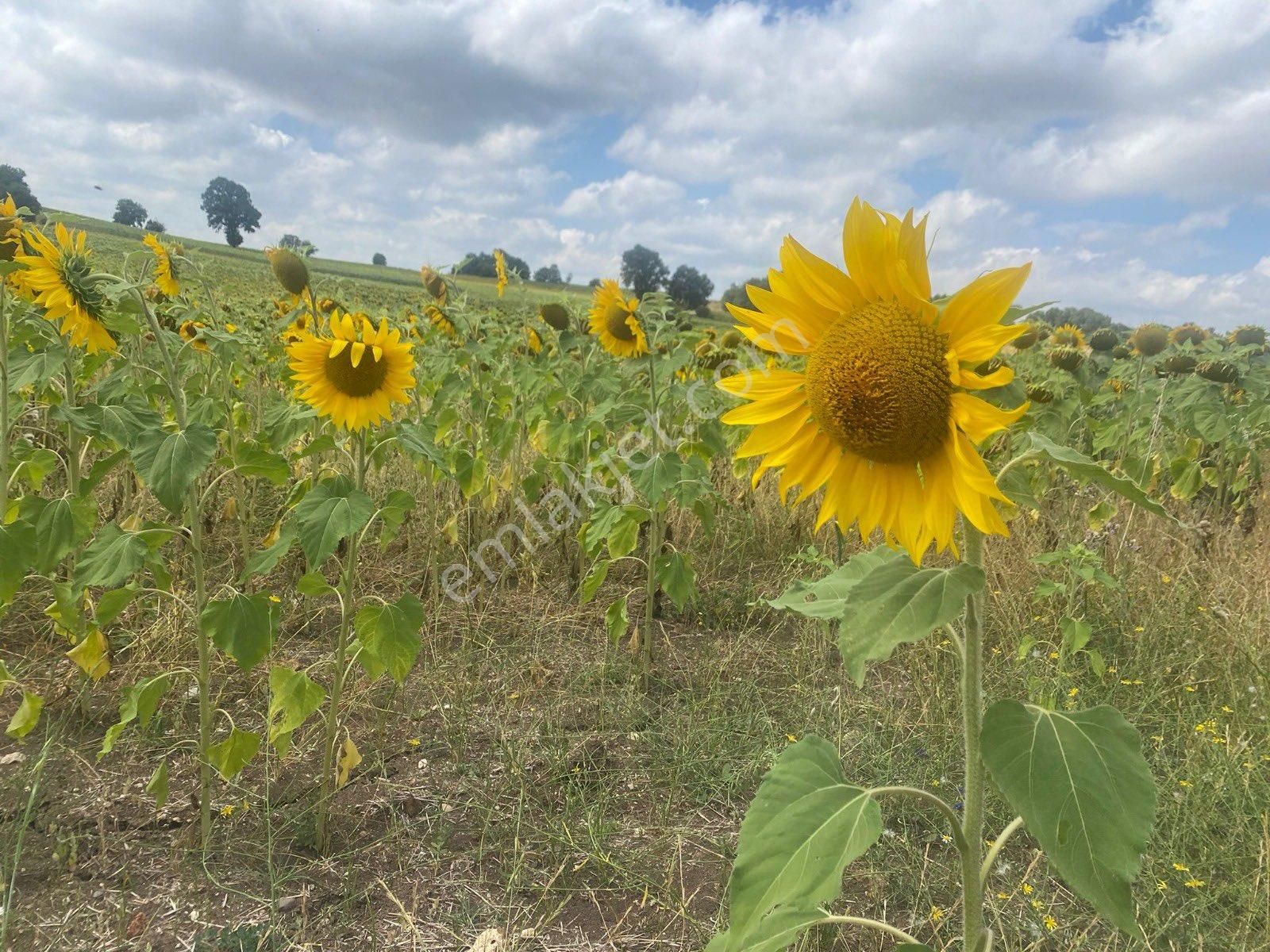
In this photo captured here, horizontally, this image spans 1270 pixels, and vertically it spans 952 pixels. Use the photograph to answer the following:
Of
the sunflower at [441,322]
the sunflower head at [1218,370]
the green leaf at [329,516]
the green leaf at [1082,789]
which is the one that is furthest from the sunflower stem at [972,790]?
the sunflower head at [1218,370]

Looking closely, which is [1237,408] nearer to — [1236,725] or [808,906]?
[1236,725]

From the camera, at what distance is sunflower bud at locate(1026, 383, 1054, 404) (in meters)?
3.82

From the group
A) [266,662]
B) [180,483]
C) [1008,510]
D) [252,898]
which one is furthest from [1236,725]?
[266,662]

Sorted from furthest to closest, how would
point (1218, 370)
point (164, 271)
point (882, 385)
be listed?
point (1218, 370), point (164, 271), point (882, 385)

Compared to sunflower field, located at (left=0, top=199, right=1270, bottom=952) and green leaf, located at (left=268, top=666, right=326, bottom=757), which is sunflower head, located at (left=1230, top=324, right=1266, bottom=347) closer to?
sunflower field, located at (left=0, top=199, right=1270, bottom=952)

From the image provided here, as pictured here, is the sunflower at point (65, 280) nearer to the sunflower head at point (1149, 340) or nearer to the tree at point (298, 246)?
the tree at point (298, 246)

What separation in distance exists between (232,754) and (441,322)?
13.3 ft

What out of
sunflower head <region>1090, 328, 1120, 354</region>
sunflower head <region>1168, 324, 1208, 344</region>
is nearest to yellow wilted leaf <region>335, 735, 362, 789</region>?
sunflower head <region>1090, 328, 1120, 354</region>

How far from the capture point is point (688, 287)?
9.70 metres

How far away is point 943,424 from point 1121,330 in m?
6.27

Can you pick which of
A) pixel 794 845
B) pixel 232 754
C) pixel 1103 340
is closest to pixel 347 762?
pixel 232 754

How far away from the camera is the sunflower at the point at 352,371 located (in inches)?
99.7

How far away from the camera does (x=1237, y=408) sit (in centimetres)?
546

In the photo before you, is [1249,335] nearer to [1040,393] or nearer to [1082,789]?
[1040,393]
